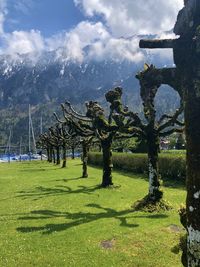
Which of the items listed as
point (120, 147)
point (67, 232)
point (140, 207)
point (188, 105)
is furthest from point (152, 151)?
point (120, 147)

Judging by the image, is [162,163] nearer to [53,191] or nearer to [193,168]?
[53,191]

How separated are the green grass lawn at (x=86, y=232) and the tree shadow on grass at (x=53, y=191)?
1.20 m

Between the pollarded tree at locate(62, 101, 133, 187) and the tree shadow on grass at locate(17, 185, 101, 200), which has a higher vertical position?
the pollarded tree at locate(62, 101, 133, 187)

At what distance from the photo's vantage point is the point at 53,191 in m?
37.0

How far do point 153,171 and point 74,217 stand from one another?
5.92m

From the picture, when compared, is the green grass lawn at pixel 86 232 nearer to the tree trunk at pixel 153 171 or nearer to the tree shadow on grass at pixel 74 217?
the tree shadow on grass at pixel 74 217

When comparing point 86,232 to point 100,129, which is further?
point 100,129

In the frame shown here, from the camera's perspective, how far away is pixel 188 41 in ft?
A: 28.5

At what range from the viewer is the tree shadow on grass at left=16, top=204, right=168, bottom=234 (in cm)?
2148

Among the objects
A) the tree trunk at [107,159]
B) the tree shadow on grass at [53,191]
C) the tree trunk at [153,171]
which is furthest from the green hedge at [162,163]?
the tree trunk at [153,171]

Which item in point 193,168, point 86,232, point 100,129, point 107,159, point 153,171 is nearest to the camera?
point 193,168

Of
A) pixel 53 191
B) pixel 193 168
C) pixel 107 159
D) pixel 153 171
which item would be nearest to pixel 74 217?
pixel 153 171

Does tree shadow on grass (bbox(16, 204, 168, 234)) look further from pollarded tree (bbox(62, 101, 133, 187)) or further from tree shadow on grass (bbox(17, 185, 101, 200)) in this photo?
pollarded tree (bbox(62, 101, 133, 187))

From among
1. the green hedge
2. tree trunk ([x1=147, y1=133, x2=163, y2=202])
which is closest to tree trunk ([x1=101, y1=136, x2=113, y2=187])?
the green hedge
